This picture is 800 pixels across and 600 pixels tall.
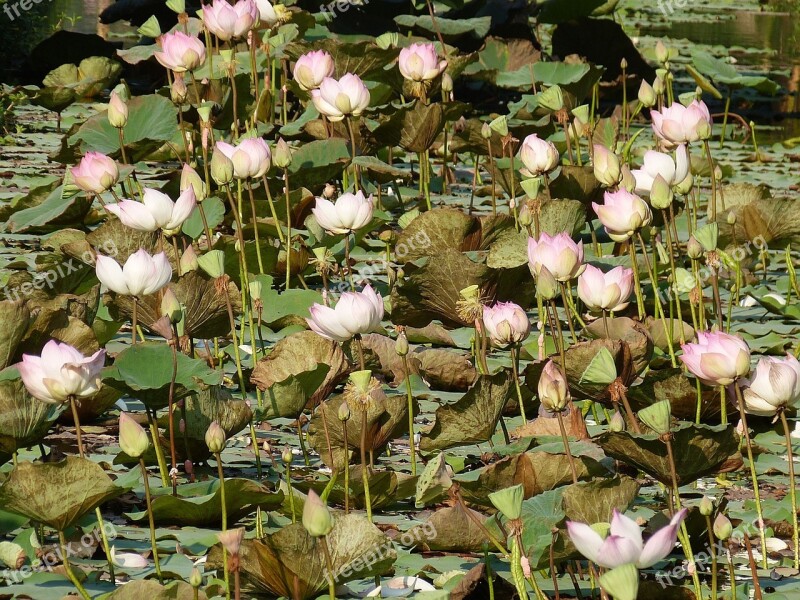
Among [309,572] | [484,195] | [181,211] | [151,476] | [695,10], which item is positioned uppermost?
[181,211]

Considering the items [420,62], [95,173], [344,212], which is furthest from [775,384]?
[420,62]

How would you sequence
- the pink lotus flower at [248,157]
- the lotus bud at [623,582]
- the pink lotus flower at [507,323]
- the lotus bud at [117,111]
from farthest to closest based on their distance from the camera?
the lotus bud at [117,111] < the pink lotus flower at [248,157] < the pink lotus flower at [507,323] < the lotus bud at [623,582]

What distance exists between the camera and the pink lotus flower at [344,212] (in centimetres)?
265

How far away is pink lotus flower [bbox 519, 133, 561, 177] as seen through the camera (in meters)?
2.82

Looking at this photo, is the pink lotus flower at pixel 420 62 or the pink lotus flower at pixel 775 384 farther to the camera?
the pink lotus flower at pixel 420 62

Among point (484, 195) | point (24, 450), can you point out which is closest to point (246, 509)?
point (24, 450)

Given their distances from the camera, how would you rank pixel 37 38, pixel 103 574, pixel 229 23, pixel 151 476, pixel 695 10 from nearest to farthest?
pixel 103 574 < pixel 151 476 < pixel 229 23 < pixel 37 38 < pixel 695 10

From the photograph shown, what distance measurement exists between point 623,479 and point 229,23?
8.61 ft

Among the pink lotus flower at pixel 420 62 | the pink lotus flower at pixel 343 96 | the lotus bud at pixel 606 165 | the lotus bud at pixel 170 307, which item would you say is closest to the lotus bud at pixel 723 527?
the lotus bud at pixel 170 307

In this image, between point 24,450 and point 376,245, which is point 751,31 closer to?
point 376,245

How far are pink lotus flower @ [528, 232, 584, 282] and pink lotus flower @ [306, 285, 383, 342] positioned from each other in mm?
285

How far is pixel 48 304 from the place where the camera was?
7.72 feet

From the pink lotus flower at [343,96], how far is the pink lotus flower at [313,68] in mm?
255

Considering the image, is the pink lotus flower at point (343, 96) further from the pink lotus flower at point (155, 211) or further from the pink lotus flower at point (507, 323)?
the pink lotus flower at point (507, 323)
